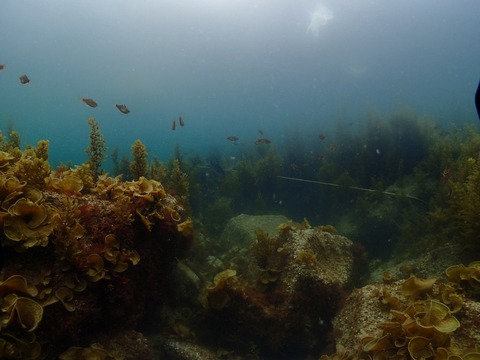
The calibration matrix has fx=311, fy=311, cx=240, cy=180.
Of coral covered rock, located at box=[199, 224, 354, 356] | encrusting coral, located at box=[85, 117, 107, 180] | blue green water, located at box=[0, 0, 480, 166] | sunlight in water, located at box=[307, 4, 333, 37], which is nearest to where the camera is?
coral covered rock, located at box=[199, 224, 354, 356]

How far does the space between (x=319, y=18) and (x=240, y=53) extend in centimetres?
3052

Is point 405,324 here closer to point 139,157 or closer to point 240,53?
point 139,157

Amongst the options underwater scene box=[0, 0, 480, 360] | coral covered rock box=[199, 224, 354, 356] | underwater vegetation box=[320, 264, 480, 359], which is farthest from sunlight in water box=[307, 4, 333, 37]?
underwater vegetation box=[320, 264, 480, 359]

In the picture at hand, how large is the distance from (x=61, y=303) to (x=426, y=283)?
14.3ft

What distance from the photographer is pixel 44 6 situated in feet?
153

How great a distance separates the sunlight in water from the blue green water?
0.24 m

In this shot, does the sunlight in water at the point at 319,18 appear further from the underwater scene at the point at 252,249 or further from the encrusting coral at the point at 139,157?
the encrusting coral at the point at 139,157

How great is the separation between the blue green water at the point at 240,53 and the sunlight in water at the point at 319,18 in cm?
24

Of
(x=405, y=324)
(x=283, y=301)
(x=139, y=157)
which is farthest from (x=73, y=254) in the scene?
(x=405, y=324)

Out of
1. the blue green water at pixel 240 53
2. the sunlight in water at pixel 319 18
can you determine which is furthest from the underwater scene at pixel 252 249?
the sunlight in water at pixel 319 18

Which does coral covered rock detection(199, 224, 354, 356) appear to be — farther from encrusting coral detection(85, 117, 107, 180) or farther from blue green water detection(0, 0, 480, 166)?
blue green water detection(0, 0, 480, 166)

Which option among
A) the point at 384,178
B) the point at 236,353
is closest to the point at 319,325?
the point at 236,353

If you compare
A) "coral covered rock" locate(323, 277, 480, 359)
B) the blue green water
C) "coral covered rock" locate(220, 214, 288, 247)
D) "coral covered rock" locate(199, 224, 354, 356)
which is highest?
the blue green water

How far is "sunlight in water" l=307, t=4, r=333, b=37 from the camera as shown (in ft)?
180
